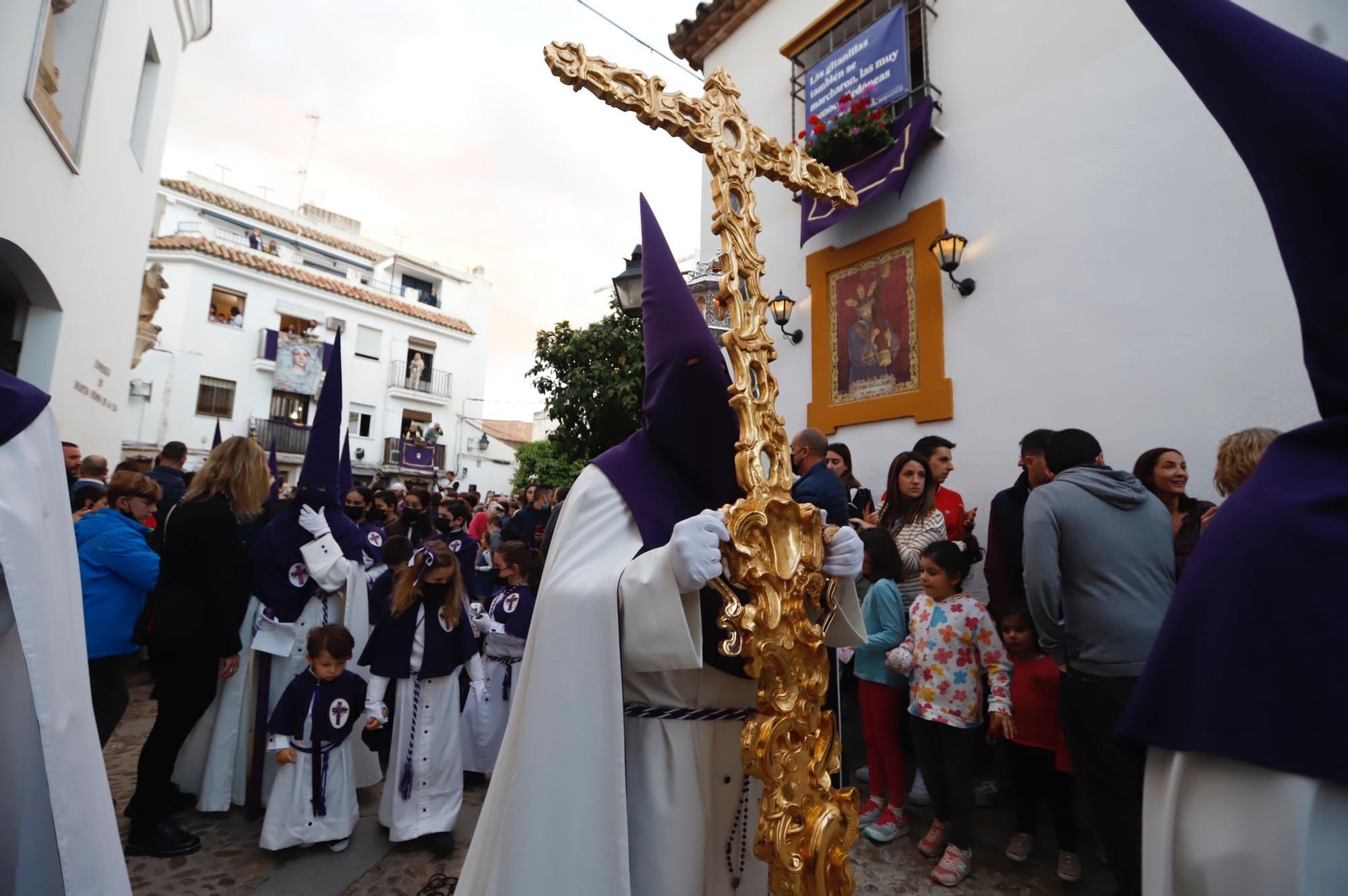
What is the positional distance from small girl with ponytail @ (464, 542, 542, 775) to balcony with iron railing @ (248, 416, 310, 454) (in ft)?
69.5

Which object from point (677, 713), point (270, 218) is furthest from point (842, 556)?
point (270, 218)

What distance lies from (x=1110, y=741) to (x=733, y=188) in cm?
251

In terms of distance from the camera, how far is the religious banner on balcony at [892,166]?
575 centimetres

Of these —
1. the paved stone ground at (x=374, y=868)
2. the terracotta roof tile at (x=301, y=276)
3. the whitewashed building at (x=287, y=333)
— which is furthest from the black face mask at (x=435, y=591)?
the terracotta roof tile at (x=301, y=276)

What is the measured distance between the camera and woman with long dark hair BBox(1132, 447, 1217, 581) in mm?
3256

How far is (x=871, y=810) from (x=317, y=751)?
300 cm

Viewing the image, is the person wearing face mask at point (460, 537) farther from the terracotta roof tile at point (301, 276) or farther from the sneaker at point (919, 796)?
the terracotta roof tile at point (301, 276)

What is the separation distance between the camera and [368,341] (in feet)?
84.0

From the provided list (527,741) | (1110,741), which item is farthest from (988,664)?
(527,741)

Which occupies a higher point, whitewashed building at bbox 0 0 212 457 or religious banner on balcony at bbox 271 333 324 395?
religious banner on balcony at bbox 271 333 324 395

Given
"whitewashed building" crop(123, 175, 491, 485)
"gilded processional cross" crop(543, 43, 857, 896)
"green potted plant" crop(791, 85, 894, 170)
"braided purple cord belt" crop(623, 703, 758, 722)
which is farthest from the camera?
"whitewashed building" crop(123, 175, 491, 485)

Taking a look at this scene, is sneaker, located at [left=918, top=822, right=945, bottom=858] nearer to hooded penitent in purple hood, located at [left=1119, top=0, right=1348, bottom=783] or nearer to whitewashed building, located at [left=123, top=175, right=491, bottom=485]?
hooded penitent in purple hood, located at [left=1119, top=0, right=1348, bottom=783]

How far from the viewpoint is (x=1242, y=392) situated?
398 cm

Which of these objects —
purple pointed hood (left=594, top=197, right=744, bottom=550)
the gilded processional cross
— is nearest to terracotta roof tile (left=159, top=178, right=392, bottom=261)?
the gilded processional cross
